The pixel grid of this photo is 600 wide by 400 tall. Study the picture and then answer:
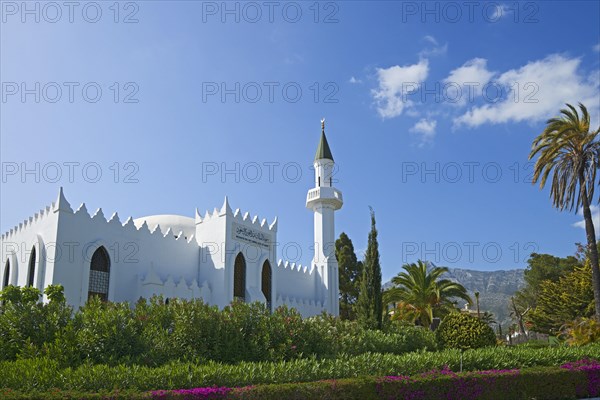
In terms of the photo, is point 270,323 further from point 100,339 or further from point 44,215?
point 44,215

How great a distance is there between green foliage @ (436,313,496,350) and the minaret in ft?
53.7

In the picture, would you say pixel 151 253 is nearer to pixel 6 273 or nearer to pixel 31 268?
pixel 31 268

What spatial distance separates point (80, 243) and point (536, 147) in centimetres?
2157

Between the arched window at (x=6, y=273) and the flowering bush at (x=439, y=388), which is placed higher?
the arched window at (x=6, y=273)

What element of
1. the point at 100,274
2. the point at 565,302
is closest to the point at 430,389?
the point at 100,274

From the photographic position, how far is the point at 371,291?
2353cm

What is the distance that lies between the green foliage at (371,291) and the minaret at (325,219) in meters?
12.6

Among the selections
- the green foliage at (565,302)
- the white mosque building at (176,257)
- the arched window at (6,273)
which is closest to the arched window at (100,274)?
the white mosque building at (176,257)

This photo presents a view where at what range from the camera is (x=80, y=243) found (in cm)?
2464

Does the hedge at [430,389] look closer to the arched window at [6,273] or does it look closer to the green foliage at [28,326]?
the green foliage at [28,326]

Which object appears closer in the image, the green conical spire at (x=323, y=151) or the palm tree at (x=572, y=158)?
the palm tree at (x=572, y=158)

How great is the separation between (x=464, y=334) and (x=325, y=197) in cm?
1790

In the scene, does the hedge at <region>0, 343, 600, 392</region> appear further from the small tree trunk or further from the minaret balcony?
the minaret balcony

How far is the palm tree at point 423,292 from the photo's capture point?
35562 millimetres
